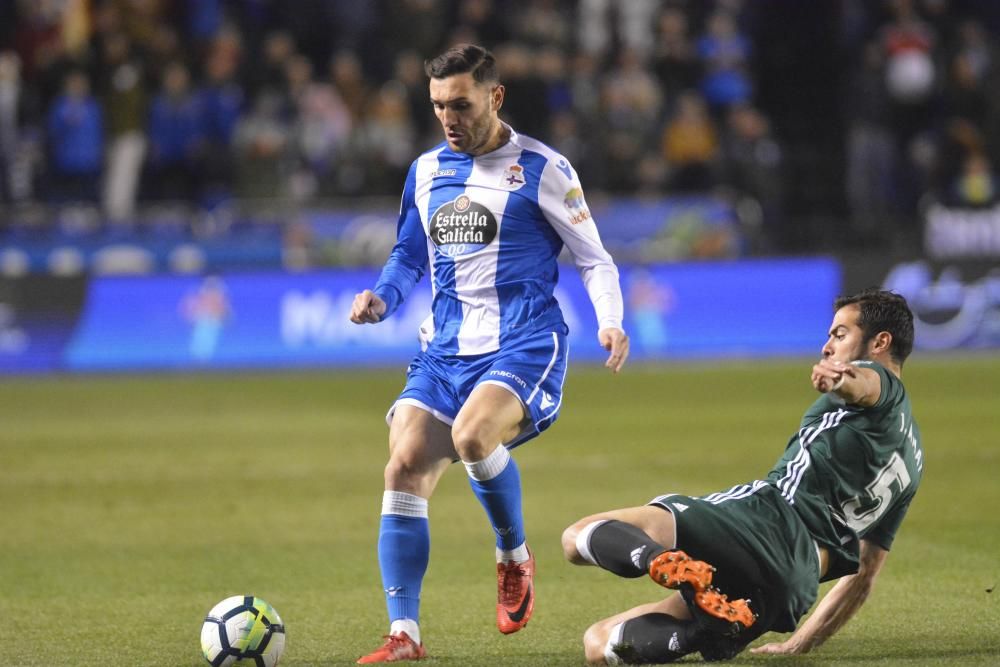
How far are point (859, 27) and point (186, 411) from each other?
13.6 metres

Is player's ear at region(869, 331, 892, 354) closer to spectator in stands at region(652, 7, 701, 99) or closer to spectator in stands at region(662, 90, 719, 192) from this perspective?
spectator in stands at region(662, 90, 719, 192)

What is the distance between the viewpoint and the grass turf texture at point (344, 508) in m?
5.93

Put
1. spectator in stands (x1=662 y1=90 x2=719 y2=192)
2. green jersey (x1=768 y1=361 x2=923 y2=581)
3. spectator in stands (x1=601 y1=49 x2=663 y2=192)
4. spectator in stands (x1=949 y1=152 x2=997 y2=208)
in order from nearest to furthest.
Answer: green jersey (x1=768 y1=361 x2=923 y2=581), spectator in stands (x1=601 y1=49 x2=663 y2=192), spectator in stands (x1=662 y1=90 x2=719 y2=192), spectator in stands (x1=949 y1=152 x2=997 y2=208)

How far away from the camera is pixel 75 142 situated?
1847cm

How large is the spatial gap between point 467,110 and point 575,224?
618 mm

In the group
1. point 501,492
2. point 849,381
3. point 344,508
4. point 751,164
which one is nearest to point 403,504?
point 501,492

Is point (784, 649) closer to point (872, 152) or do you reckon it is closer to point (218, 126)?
point (218, 126)

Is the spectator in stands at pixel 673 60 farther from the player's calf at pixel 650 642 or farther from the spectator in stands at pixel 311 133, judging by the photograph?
the player's calf at pixel 650 642

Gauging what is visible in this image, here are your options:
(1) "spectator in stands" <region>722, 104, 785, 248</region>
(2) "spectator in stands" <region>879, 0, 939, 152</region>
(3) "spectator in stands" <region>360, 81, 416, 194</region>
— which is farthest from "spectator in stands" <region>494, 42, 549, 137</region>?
(2) "spectator in stands" <region>879, 0, 939, 152</region>

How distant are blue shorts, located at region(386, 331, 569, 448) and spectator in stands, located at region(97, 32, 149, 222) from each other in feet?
44.0

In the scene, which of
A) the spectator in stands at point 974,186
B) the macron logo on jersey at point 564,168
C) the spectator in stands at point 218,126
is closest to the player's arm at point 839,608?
the macron logo on jersey at point 564,168

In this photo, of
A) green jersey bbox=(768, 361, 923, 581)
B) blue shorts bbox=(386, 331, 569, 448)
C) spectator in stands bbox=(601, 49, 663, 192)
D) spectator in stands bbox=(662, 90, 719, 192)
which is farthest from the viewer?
spectator in stands bbox=(662, 90, 719, 192)

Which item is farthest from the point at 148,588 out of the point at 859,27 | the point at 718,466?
the point at 859,27

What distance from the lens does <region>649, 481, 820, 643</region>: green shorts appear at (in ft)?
16.6
